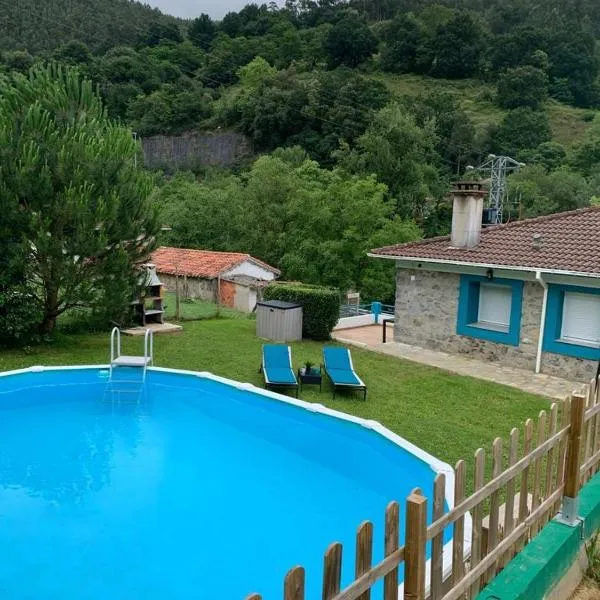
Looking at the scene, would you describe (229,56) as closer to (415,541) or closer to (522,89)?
(522,89)

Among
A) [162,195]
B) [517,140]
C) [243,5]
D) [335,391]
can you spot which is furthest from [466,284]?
[243,5]

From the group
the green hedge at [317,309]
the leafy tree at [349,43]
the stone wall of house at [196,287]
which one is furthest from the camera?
the leafy tree at [349,43]

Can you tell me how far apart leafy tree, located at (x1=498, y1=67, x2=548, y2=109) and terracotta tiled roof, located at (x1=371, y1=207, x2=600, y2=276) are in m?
70.5

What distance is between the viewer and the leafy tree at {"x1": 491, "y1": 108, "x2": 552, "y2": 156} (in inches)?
2591

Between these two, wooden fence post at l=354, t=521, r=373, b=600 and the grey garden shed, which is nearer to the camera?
wooden fence post at l=354, t=521, r=373, b=600

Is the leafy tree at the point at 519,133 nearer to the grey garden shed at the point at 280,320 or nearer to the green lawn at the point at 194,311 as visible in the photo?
the green lawn at the point at 194,311

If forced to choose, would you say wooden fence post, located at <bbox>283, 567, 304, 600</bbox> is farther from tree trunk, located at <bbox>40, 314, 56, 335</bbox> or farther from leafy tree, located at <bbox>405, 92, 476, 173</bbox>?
leafy tree, located at <bbox>405, 92, 476, 173</bbox>

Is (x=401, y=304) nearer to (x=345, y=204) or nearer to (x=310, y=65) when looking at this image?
(x=345, y=204)

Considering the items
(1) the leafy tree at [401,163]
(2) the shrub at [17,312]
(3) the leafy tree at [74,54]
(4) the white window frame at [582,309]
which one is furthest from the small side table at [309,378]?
(3) the leafy tree at [74,54]

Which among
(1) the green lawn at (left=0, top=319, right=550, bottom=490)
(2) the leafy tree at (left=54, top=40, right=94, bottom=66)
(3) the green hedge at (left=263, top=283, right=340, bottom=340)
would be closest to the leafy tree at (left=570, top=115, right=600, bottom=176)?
(3) the green hedge at (left=263, top=283, right=340, bottom=340)

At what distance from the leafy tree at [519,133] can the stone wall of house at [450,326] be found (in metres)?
54.1

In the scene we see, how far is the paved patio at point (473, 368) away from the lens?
43.6 ft

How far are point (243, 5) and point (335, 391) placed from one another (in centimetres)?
11107

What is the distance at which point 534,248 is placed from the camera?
49.4ft
